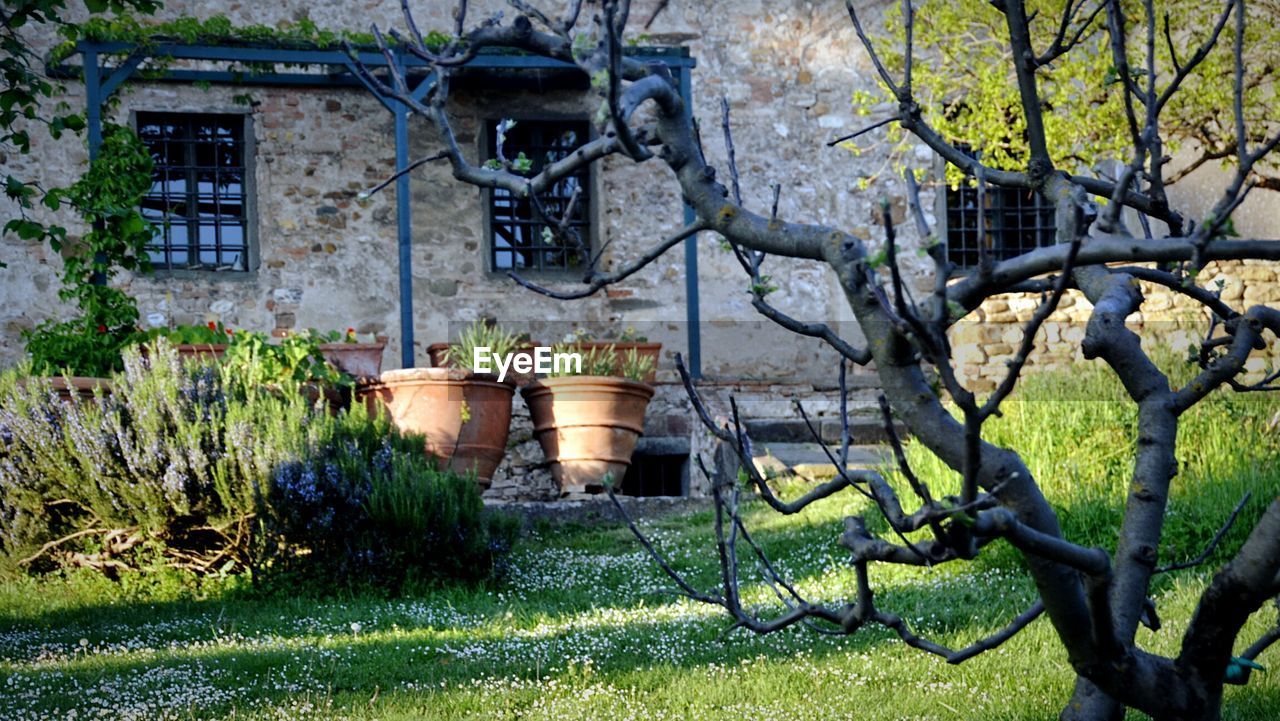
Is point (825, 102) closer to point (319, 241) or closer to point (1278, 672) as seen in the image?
point (319, 241)

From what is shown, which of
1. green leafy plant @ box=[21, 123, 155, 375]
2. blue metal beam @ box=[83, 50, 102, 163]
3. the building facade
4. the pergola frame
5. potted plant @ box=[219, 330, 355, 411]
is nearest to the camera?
potted plant @ box=[219, 330, 355, 411]

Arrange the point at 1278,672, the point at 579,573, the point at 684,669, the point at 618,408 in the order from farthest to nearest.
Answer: the point at 618,408, the point at 579,573, the point at 684,669, the point at 1278,672

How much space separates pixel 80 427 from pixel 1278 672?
18.2 feet

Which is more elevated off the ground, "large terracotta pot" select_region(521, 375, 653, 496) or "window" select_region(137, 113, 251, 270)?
"window" select_region(137, 113, 251, 270)

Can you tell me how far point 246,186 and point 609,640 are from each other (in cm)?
882

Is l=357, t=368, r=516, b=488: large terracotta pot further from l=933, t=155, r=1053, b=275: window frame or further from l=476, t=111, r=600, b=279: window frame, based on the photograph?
l=933, t=155, r=1053, b=275: window frame

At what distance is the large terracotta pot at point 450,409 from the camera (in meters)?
9.29

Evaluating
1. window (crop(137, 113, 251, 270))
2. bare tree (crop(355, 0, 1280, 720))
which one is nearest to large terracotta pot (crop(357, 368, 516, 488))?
window (crop(137, 113, 251, 270))

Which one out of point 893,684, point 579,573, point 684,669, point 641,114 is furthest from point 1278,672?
point 641,114

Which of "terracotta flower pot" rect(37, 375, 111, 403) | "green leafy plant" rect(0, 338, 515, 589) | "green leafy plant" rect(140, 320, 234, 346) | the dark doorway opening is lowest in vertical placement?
the dark doorway opening

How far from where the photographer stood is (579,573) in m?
7.94

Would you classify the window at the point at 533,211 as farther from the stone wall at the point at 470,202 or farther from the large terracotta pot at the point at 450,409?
the large terracotta pot at the point at 450,409

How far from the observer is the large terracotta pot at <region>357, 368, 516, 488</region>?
929 centimetres

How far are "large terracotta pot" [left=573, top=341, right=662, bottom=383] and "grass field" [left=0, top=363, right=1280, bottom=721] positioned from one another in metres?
2.38
